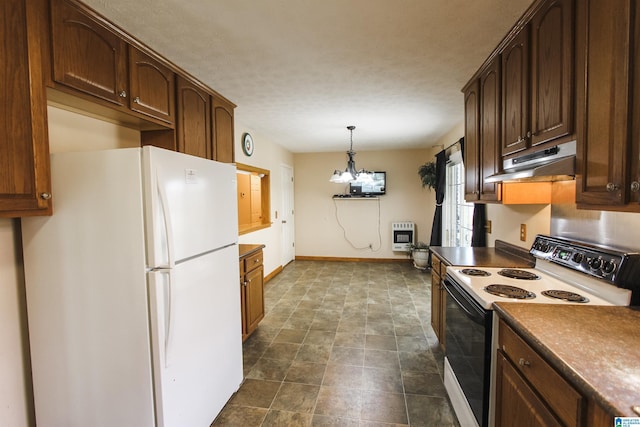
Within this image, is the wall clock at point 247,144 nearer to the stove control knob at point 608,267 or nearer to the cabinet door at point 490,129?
the cabinet door at point 490,129

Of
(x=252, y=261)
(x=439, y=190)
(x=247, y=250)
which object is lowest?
(x=252, y=261)

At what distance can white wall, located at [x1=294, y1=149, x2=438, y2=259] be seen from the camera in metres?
6.02

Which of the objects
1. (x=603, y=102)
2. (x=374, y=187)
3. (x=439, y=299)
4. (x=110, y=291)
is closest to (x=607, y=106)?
(x=603, y=102)

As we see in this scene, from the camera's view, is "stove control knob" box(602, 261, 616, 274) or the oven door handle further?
the oven door handle

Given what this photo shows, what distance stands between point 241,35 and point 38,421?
234cm

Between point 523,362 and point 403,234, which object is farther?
point 403,234

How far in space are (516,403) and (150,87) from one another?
249 centimetres

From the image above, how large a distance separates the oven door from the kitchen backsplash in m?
0.71

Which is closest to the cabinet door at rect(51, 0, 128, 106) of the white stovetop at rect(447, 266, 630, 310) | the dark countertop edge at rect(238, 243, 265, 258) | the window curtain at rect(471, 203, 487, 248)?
the dark countertop edge at rect(238, 243, 265, 258)

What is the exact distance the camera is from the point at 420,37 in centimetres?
181

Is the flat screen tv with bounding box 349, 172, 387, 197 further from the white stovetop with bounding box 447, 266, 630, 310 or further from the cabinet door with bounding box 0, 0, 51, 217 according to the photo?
the cabinet door with bounding box 0, 0, 51, 217

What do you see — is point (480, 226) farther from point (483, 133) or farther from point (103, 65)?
point (103, 65)

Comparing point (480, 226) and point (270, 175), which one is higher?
point (270, 175)

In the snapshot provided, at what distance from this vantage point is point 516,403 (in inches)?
45.5
